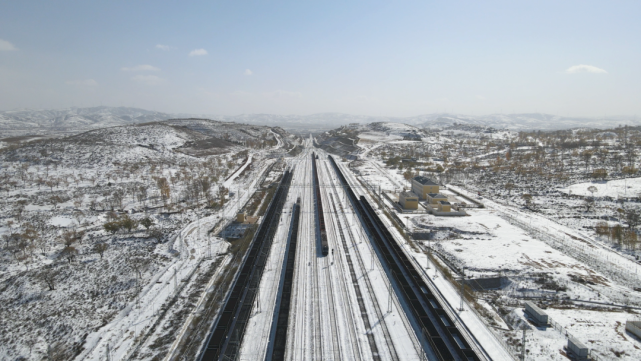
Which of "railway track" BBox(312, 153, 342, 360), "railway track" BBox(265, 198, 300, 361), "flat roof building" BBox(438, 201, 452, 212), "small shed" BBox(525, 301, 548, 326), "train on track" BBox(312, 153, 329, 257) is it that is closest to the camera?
"railway track" BBox(265, 198, 300, 361)

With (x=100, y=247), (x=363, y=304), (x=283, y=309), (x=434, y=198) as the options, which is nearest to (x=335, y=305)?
(x=363, y=304)

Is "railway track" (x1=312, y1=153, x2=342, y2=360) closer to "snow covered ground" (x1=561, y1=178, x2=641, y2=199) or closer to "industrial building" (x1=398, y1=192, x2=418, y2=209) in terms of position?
"industrial building" (x1=398, y1=192, x2=418, y2=209)

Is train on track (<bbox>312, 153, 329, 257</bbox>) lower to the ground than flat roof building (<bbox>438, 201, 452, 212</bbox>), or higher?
lower

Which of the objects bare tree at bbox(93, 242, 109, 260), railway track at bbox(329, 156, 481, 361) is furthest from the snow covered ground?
bare tree at bbox(93, 242, 109, 260)

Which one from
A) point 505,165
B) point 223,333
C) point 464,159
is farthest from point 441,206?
point 464,159

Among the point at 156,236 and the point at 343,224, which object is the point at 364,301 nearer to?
the point at 343,224

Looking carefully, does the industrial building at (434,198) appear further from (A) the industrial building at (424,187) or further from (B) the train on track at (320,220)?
(B) the train on track at (320,220)

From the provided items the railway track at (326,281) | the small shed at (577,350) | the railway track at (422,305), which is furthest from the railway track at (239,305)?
the small shed at (577,350)
